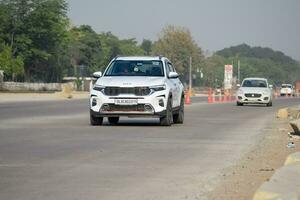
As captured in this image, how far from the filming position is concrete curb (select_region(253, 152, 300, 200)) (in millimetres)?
7207

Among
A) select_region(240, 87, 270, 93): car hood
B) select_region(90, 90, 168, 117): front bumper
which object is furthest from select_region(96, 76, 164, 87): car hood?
select_region(240, 87, 270, 93): car hood

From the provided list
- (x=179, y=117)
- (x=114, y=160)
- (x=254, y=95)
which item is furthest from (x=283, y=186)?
(x=254, y=95)

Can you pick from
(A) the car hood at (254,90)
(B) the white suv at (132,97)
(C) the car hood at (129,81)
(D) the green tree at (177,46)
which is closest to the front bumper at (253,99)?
(A) the car hood at (254,90)

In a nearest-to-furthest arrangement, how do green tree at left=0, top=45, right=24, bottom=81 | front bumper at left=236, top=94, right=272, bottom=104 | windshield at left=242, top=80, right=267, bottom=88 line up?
front bumper at left=236, top=94, right=272, bottom=104, windshield at left=242, top=80, right=267, bottom=88, green tree at left=0, top=45, right=24, bottom=81

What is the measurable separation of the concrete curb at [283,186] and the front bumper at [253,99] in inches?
1318

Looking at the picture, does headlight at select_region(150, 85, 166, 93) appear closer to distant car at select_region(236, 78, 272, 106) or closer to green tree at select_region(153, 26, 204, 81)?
distant car at select_region(236, 78, 272, 106)

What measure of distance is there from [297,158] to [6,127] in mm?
10039

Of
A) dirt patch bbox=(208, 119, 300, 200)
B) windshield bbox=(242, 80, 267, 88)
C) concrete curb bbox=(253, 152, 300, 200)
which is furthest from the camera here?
windshield bbox=(242, 80, 267, 88)

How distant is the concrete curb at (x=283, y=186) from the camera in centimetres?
721

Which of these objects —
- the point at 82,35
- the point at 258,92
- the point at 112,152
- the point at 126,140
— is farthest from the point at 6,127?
the point at 82,35

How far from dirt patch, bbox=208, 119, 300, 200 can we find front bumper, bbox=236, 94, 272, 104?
87.5 ft

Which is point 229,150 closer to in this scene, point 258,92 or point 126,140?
point 126,140

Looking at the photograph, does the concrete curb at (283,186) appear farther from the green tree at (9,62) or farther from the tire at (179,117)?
the green tree at (9,62)

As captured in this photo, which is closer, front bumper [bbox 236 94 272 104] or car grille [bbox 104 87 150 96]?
car grille [bbox 104 87 150 96]
